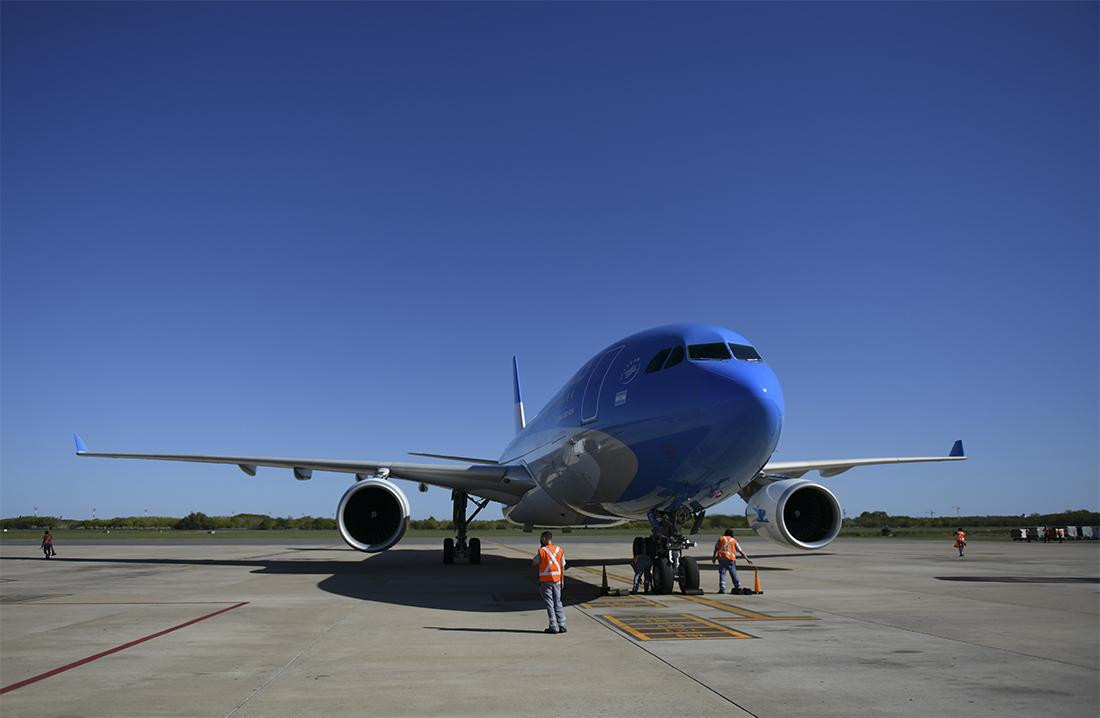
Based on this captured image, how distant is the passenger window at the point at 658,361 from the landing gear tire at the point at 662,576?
365cm

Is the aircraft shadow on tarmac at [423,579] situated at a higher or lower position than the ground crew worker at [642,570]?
lower

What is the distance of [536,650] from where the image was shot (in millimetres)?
7695

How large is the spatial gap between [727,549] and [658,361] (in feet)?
14.4

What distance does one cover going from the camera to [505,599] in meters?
12.5

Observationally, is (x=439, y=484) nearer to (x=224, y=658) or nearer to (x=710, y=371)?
(x=710, y=371)

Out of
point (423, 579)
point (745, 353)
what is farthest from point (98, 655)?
point (423, 579)

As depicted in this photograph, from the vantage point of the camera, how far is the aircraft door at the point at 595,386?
42.6 ft

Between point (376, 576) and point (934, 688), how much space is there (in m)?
13.7

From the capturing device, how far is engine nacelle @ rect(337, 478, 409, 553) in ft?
50.4

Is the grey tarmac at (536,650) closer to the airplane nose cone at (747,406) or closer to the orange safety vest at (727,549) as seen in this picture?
the orange safety vest at (727,549)

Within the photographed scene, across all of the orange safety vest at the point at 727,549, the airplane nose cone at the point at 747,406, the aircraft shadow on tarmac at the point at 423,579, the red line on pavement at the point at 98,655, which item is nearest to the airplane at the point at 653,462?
the airplane nose cone at the point at 747,406

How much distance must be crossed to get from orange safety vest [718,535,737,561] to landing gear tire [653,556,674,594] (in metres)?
1.15

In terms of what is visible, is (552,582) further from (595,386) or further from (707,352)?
(595,386)

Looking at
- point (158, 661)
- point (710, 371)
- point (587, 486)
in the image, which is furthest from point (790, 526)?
point (158, 661)
